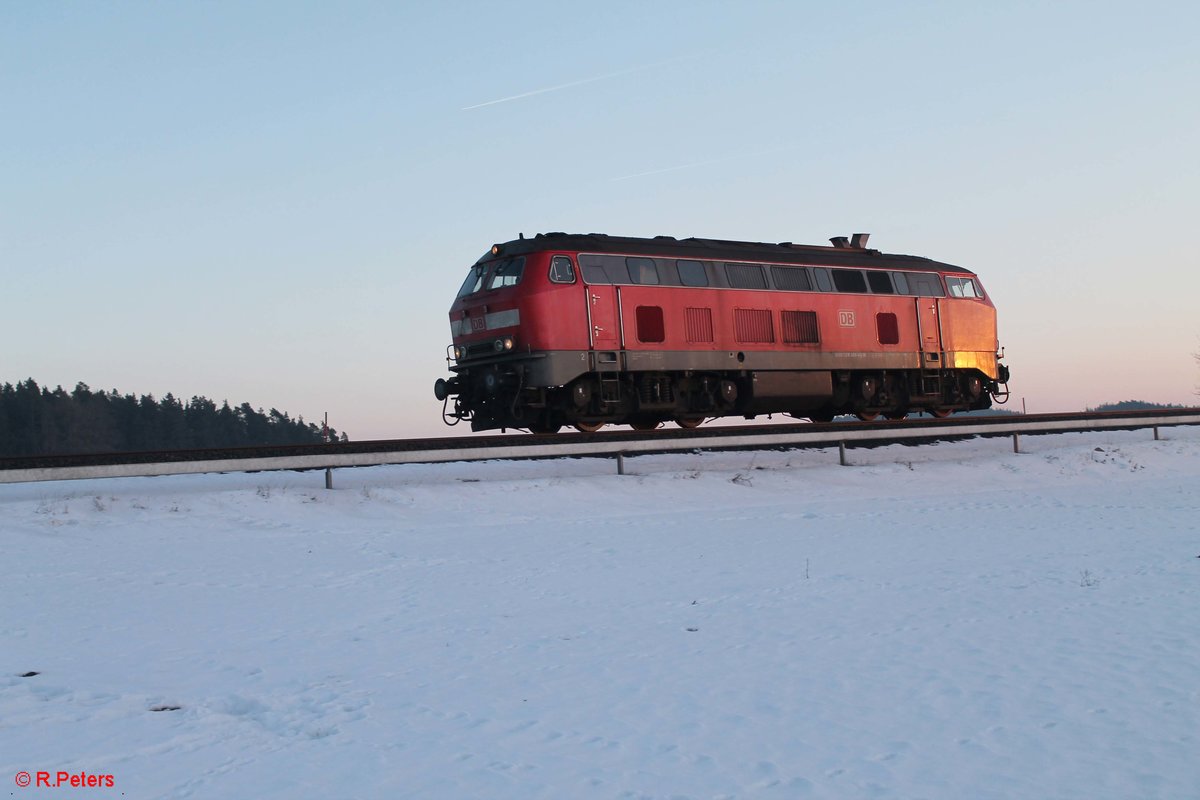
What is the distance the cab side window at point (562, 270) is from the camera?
1838 centimetres

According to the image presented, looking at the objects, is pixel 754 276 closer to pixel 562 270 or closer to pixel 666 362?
pixel 666 362

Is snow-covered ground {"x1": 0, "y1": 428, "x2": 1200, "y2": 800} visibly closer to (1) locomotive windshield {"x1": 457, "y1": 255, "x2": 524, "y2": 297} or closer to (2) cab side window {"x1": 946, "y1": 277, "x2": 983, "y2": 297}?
(1) locomotive windshield {"x1": 457, "y1": 255, "x2": 524, "y2": 297}

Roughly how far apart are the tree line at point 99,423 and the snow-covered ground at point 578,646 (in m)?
51.2

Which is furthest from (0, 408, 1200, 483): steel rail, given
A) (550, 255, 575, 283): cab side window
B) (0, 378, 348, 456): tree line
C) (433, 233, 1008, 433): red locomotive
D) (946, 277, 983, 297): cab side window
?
(0, 378, 348, 456): tree line

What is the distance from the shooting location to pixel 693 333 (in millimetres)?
19969

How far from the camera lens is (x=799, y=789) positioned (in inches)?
188

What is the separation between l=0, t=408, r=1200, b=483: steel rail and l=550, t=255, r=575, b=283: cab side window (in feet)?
9.99

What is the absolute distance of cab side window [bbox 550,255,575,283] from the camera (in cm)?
1838

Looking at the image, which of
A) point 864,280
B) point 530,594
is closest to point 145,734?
point 530,594

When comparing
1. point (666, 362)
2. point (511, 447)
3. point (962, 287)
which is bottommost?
point (511, 447)

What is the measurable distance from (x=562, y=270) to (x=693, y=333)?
3.09 metres

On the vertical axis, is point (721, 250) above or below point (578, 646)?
above

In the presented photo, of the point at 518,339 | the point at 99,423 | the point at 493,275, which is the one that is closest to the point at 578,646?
the point at 518,339

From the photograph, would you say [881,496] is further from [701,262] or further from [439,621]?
[439,621]
